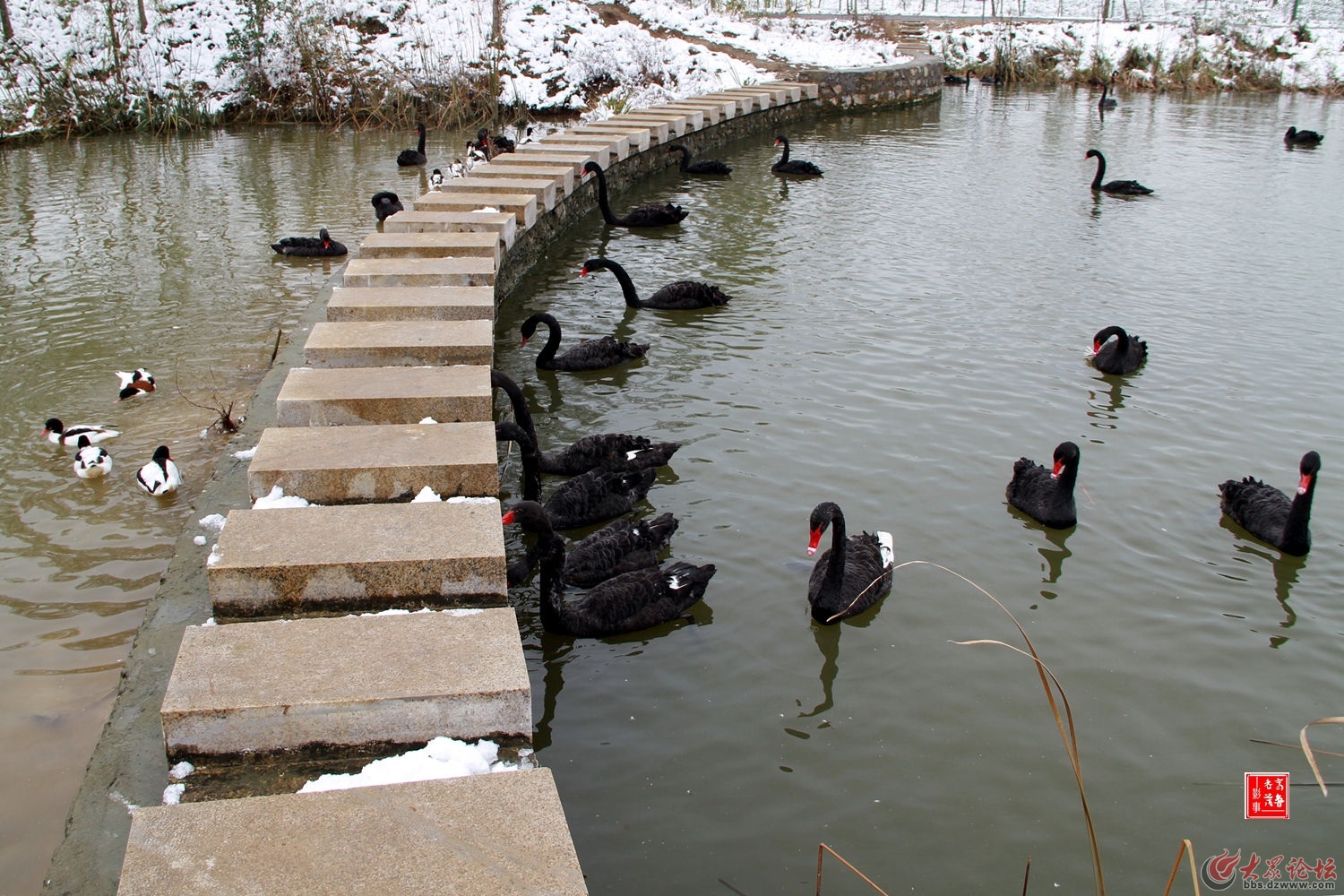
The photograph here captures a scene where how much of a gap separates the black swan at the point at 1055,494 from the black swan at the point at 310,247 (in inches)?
289

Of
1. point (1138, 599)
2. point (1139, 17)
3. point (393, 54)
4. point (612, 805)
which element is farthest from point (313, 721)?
point (1139, 17)

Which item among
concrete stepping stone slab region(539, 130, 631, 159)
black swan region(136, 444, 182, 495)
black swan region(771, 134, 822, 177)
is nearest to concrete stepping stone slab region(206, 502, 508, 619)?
black swan region(136, 444, 182, 495)

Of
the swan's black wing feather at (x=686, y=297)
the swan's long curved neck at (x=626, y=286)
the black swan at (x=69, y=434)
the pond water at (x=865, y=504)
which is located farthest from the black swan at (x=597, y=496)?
the swan's long curved neck at (x=626, y=286)

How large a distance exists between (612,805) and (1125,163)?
15158mm

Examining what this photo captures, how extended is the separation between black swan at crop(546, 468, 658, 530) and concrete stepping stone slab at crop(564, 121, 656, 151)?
9322mm

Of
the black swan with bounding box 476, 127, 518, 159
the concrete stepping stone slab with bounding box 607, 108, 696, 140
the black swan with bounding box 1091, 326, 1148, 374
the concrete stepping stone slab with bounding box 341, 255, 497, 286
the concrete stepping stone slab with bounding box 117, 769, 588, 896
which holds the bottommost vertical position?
the concrete stepping stone slab with bounding box 117, 769, 588, 896

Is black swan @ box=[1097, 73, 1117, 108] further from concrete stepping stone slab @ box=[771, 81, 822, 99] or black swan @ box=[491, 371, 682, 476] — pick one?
black swan @ box=[491, 371, 682, 476]

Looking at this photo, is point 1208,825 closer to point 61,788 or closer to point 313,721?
point 313,721

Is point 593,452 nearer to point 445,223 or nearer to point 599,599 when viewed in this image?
point 599,599

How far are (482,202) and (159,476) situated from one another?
4670 mm

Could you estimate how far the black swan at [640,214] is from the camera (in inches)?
482

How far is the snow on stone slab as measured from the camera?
10.1ft

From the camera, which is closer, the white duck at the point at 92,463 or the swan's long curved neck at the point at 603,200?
the white duck at the point at 92,463

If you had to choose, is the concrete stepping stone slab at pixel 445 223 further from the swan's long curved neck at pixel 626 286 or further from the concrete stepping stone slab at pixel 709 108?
the concrete stepping stone slab at pixel 709 108
